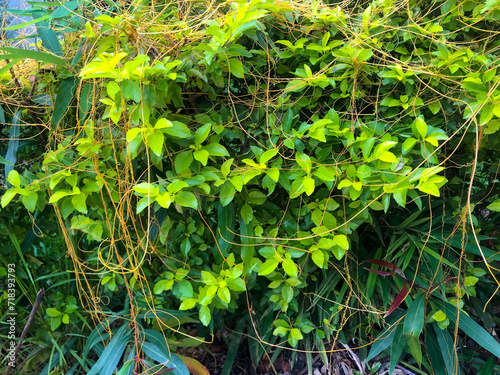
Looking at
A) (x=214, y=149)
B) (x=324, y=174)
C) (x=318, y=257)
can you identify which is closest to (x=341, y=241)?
(x=318, y=257)

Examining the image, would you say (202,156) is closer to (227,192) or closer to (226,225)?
(227,192)

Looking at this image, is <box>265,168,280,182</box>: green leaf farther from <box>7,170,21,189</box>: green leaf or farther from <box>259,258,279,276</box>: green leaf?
<box>7,170,21,189</box>: green leaf

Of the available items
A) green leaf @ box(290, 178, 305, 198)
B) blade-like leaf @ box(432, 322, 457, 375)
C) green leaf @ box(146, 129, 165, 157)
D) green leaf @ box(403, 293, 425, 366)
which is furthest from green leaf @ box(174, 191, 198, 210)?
blade-like leaf @ box(432, 322, 457, 375)

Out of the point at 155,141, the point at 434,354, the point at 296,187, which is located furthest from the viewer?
the point at 434,354

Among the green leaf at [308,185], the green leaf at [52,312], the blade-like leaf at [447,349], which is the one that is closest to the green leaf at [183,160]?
the green leaf at [308,185]

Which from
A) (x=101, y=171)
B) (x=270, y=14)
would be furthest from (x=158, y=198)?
(x=270, y=14)

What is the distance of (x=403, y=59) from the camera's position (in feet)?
2.91

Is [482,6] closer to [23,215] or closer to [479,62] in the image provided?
[479,62]

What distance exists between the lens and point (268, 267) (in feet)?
2.57

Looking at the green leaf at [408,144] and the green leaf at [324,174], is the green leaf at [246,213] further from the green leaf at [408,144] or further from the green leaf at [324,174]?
the green leaf at [408,144]

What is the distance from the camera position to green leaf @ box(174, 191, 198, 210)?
0.68 metres

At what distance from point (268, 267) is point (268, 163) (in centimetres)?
27

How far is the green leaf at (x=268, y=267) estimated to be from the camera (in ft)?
2.56

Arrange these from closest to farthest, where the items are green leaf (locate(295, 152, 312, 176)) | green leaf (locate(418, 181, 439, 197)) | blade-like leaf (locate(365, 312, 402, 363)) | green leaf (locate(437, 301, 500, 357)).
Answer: green leaf (locate(418, 181, 439, 197)), green leaf (locate(295, 152, 312, 176)), green leaf (locate(437, 301, 500, 357)), blade-like leaf (locate(365, 312, 402, 363))
